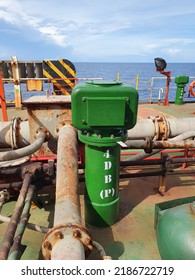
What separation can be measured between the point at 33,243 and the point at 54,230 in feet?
4.06

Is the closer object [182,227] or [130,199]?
[182,227]

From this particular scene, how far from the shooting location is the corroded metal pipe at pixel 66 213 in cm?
130

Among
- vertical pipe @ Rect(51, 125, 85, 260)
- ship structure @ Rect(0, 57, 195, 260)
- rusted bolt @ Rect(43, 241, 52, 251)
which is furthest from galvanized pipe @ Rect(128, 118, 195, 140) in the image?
rusted bolt @ Rect(43, 241, 52, 251)

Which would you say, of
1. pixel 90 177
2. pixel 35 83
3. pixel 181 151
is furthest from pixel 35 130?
pixel 35 83

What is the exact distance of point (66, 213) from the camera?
5.17ft

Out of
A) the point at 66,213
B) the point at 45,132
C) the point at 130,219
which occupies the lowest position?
the point at 130,219

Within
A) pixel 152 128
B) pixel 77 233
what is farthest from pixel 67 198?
pixel 152 128

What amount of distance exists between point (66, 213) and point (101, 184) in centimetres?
86

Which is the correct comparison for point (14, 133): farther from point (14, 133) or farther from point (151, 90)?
point (151, 90)

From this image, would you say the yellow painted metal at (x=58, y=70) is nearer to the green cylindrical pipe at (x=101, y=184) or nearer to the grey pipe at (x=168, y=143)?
the grey pipe at (x=168, y=143)

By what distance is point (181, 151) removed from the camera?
14.7 ft

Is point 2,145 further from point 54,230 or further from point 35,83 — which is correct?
point 35,83

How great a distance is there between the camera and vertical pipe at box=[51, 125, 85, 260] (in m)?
1.29

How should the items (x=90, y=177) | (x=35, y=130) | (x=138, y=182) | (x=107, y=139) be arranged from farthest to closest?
1. (x=138, y=182)
2. (x=35, y=130)
3. (x=90, y=177)
4. (x=107, y=139)
